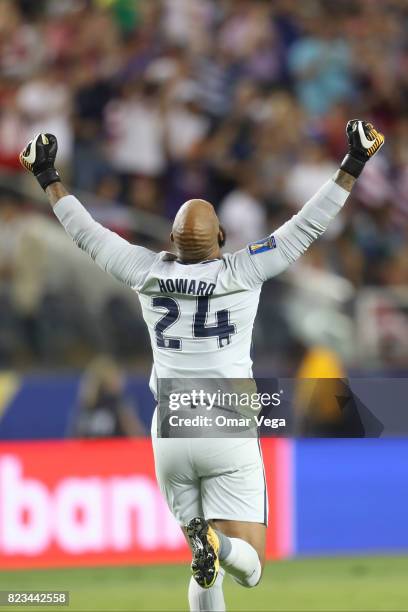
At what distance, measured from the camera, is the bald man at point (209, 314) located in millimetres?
5473

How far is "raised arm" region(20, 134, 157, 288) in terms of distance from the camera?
565cm

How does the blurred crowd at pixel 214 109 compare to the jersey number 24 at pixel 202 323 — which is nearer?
the jersey number 24 at pixel 202 323

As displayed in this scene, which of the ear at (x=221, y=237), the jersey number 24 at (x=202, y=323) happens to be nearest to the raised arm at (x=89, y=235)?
the jersey number 24 at (x=202, y=323)

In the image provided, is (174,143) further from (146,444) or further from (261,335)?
(146,444)

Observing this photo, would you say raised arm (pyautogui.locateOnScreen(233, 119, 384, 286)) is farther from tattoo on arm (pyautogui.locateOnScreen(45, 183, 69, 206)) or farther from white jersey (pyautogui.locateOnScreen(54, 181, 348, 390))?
tattoo on arm (pyautogui.locateOnScreen(45, 183, 69, 206))

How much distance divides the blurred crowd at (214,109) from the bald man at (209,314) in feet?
19.0

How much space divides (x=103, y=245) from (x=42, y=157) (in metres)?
0.48

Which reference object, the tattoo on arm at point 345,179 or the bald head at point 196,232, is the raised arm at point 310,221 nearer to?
the tattoo on arm at point 345,179

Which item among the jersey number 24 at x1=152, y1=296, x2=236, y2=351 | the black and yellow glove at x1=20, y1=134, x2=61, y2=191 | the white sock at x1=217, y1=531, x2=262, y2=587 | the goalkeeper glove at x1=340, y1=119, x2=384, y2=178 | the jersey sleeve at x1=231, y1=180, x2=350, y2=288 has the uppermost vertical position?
the black and yellow glove at x1=20, y1=134, x2=61, y2=191

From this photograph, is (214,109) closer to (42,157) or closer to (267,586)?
(267,586)

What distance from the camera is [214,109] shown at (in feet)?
44.0

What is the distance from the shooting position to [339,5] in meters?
15.4

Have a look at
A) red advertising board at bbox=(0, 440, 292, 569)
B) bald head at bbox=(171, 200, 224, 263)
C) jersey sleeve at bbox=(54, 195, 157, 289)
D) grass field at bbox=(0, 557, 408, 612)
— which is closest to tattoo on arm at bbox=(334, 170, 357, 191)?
bald head at bbox=(171, 200, 224, 263)

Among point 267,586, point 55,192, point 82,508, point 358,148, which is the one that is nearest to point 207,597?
point 55,192
